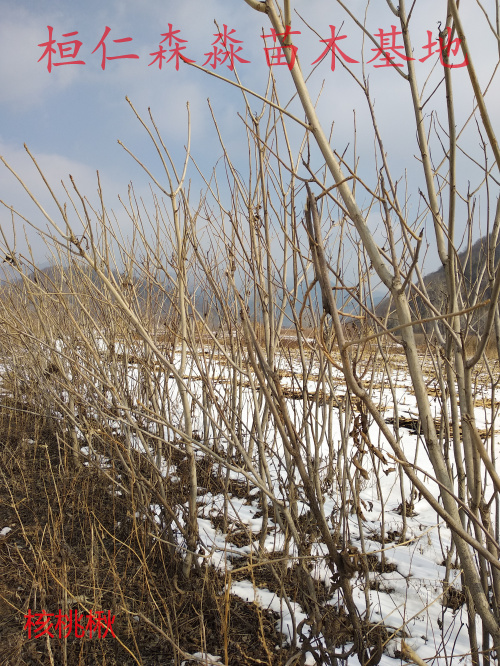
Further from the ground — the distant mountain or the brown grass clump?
the distant mountain

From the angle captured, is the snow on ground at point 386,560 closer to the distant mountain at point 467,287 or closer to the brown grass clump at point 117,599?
the brown grass clump at point 117,599

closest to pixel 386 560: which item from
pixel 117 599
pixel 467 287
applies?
pixel 117 599

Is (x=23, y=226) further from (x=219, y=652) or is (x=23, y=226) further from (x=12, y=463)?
(x=219, y=652)

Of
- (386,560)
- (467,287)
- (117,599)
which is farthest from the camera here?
(386,560)

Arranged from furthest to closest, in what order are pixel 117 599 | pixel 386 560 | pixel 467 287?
1. pixel 386 560
2. pixel 117 599
3. pixel 467 287

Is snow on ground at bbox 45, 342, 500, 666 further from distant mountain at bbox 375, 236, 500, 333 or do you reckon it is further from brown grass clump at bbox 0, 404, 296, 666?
distant mountain at bbox 375, 236, 500, 333

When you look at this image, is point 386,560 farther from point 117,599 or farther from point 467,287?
point 467,287

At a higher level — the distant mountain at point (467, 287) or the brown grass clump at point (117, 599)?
the distant mountain at point (467, 287)

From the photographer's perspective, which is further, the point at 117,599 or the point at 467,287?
the point at 117,599

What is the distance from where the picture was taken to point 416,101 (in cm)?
95

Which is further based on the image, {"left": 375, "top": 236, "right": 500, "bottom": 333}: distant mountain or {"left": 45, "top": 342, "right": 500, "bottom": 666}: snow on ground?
{"left": 45, "top": 342, "right": 500, "bottom": 666}: snow on ground

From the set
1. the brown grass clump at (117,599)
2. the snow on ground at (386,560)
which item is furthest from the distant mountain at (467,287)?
the brown grass clump at (117,599)

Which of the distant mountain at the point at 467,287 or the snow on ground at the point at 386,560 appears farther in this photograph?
the snow on ground at the point at 386,560

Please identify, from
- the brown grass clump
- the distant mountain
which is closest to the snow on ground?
the brown grass clump
